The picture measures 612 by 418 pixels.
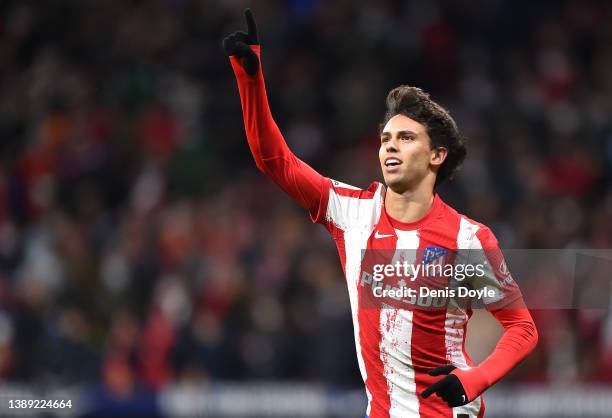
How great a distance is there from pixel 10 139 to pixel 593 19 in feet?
24.1

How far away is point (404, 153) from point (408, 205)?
0.24 m

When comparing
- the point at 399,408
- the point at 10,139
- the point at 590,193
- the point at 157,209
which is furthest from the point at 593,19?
the point at 399,408

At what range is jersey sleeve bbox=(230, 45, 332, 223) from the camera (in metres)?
4.69

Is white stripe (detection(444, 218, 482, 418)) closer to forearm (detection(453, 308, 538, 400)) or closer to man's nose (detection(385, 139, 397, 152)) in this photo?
forearm (detection(453, 308, 538, 400))

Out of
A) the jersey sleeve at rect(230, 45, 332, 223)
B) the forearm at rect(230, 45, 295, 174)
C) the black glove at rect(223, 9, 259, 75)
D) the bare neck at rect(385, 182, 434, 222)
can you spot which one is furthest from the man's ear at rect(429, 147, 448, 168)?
the black glove at rect(223, 9, 259, 75)

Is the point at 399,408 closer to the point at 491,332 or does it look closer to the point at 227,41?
the point at 227,41

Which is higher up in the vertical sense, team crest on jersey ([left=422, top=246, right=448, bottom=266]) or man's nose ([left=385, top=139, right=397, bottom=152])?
man's nose ([left=385, top=139, right=397, bottom=152])

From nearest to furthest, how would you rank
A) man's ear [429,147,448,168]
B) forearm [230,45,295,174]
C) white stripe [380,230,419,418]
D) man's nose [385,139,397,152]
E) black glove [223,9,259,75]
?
black glove [223,9,259,75], forearm [230,45,295,174], white stripe [380,230,419,418], man's nose [385,139,397,152], man's ear [429,147,448,168]

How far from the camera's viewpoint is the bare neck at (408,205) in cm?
498

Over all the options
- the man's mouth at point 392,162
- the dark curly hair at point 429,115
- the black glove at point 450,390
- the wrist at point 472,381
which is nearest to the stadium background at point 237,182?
the dark curly hair at point 429,115

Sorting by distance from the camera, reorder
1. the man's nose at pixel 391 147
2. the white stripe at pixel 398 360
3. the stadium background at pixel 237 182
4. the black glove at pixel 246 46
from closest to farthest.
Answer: the black glove at pixel 246 46 < the white stripe at pixel 398 360 < the man's nose at pixel 391 147 < the stadium background at pixel 237 182

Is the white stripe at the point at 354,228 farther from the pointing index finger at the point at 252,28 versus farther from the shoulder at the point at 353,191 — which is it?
the pointing index finger at the point at 252,28

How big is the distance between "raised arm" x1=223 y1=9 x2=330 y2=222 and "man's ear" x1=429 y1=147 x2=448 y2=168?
0.50 m

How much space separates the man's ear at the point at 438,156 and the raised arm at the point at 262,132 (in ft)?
1.64
